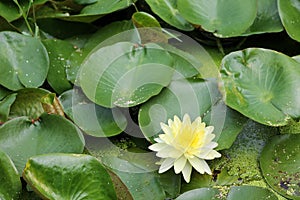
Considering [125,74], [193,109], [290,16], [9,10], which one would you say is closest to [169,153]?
[193,109]

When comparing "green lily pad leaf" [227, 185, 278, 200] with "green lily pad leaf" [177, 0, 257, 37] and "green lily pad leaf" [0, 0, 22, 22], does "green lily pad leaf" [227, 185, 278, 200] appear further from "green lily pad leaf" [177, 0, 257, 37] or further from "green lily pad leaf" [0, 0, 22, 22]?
"green lily pad leaf" [0, 0, 22, 22]

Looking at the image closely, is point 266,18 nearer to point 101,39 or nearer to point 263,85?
point 263,85

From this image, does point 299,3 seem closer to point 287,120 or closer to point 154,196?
point 287,120

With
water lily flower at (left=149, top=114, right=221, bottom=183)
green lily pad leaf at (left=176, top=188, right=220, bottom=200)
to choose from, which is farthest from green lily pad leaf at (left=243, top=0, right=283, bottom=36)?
green lily pad leaf at (left=176, top=188, right=220, bottom=200)

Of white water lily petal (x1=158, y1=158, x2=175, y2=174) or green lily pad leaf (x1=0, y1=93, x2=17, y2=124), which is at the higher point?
green lily pad leaf (x1=0, y1=93, x2=17, y2=124)

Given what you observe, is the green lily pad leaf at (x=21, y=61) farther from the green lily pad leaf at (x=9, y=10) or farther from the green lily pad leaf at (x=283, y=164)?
the green lily pad leaf at (x=283, y=164)

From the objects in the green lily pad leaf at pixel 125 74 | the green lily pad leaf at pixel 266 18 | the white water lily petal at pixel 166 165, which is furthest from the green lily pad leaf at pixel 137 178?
the green lily pad leaf at pixel 266 18

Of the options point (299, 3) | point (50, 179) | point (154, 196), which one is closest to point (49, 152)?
point (50, 179)
